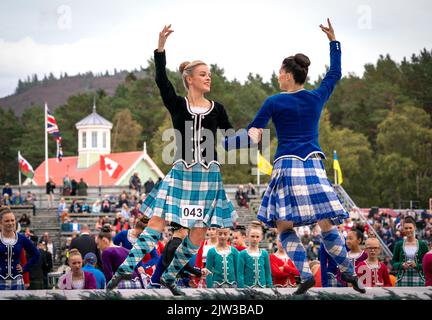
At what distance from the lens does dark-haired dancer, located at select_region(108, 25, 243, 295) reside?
798 centimetres

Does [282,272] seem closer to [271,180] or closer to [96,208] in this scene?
[271,180]

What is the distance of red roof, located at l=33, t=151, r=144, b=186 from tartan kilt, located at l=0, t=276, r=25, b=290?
5830 cm

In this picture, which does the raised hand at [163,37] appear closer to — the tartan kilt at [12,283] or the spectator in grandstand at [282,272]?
the tartan kilt at [12,283]

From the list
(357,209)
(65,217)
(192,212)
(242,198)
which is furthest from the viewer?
(242,198)

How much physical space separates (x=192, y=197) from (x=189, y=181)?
0.16 m

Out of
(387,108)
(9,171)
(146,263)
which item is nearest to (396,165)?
(387,108)

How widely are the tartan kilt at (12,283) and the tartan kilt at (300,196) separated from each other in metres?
3.73

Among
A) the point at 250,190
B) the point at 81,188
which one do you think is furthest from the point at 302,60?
the point at 81,188

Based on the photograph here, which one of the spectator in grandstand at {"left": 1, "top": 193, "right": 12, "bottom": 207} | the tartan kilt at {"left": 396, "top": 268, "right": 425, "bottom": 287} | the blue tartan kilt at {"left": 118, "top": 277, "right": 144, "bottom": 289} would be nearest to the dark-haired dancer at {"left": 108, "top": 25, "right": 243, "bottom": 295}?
the blue tartan kilt at {"left": 118, "top": 277, "right": 144, "bottom": 289}

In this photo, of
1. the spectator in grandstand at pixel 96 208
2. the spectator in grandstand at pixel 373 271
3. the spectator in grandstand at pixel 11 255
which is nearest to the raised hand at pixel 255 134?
the spectator in grandstand at pixel 373 271

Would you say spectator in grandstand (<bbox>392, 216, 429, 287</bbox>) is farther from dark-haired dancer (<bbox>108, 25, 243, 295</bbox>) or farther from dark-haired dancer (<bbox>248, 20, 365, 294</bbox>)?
dark-haired dancer (<bbox>108, 25, 243, 295</bbox>)

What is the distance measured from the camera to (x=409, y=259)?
11008mm

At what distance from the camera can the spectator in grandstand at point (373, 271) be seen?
1013cm
